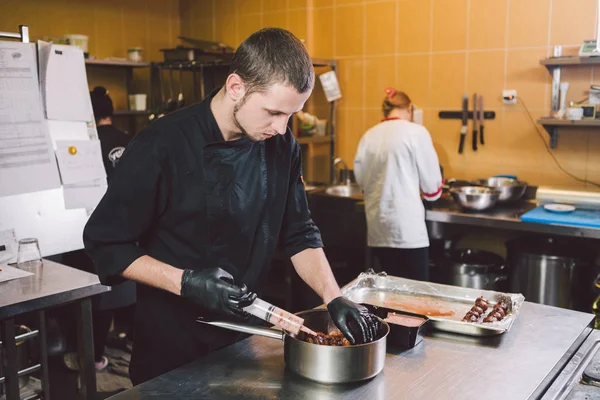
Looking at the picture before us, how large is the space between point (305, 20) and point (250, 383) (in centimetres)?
409

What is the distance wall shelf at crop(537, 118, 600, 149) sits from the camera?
145 inches

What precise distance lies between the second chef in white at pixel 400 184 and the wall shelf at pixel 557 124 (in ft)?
2.32

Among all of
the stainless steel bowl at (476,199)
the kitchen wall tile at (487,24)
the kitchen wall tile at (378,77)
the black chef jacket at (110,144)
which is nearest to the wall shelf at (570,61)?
the kitchen wall tile at (487,24)

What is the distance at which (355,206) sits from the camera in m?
4.22

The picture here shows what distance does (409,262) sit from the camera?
3875mm

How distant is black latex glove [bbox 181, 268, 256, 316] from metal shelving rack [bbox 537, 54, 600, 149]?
2.90 metres

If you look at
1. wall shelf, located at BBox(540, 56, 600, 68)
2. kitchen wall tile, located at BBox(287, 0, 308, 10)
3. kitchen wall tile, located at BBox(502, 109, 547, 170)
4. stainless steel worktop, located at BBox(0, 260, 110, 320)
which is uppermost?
kitchen wall tile, located at BBox(287, 0, 308, 10)

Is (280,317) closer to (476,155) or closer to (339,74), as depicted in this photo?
(476,155)

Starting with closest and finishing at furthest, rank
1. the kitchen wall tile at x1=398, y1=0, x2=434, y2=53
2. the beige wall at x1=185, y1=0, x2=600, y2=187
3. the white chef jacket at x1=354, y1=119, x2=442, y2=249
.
→ the white chef jacket at x1=354, y1=119, x2=442, y2=249
the beige wall at x1=185, y1=0, x2=600, y2=187
the kitchen wall tile at x1=398, y1=0, x2=434, y2=53

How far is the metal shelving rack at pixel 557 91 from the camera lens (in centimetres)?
367

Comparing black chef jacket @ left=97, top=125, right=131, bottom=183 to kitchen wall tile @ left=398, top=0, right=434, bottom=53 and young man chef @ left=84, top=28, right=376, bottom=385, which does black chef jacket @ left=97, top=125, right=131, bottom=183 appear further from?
young man chef @ left=84, top=28, right=376, bottom=385

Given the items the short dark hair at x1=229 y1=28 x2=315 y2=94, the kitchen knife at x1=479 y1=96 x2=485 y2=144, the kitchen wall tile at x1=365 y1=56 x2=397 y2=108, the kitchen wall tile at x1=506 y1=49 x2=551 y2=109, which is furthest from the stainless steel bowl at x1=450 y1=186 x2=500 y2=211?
the short dark hair at x1=229 y1=28 x2=315 y2=94

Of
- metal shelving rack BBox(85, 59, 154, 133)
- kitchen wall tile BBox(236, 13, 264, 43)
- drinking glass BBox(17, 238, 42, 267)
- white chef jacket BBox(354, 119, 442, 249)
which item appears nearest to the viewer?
drinking glass BBox(17, 238, 42, 267)

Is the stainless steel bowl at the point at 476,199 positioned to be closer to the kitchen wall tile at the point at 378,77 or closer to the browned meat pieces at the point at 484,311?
the kitchen wall tile at the point at 378,77
